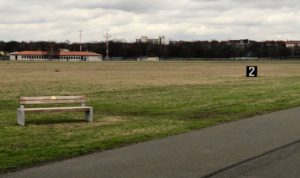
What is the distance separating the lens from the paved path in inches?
301

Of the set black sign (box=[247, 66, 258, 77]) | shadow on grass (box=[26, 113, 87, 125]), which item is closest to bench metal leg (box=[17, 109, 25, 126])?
shadow on grass (box=[26, 113, 87, 125])

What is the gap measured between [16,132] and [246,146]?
16.6 ft

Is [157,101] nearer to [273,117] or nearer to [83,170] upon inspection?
[273,117]

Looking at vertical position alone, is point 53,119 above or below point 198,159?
below

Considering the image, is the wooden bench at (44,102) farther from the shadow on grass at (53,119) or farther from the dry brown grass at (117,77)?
the dry brown grass at (117,77)

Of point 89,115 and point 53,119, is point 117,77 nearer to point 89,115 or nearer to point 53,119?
point 53,119

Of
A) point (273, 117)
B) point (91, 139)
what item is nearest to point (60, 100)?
point (91, 139)

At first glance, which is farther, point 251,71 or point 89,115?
point 251,71

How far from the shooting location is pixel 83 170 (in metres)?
7.80

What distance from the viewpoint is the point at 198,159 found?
867 cm

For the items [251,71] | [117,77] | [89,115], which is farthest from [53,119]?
[251,71]

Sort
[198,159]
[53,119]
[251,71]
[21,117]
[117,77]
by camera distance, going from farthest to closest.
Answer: [251,71] → [117,77] → [53,119] → [21,117] → [198,159]

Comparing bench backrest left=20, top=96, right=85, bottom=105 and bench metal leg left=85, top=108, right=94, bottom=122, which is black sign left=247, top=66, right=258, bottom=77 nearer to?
bench metal leg left=85, top=108, right=94, bottom=122

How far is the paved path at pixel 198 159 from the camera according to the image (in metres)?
7.65
